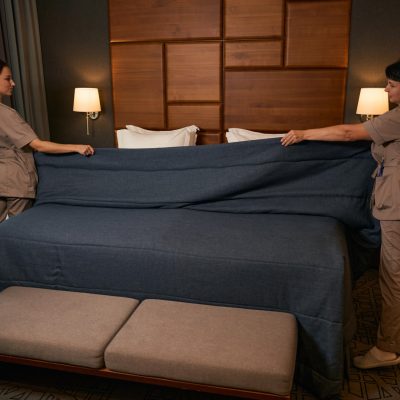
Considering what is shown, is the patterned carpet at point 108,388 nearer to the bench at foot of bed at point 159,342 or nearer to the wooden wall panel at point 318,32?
the bench at foot of bed at point 159,342

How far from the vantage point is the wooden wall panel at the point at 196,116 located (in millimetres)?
3781

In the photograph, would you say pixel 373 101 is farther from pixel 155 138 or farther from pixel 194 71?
pixel 155 138

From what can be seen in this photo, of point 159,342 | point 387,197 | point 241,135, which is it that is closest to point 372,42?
point 241,135

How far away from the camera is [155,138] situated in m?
3.40

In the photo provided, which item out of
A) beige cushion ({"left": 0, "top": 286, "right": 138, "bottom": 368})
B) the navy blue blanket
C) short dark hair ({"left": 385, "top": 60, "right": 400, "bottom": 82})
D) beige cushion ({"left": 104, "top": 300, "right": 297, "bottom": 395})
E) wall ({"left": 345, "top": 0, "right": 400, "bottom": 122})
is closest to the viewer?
beige cushion ({"left": 104, "top": 300, "right": 297, "bottom": 395})

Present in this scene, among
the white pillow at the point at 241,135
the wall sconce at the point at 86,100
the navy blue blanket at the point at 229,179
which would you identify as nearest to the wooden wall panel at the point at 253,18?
the white pillow at the point at 241,135

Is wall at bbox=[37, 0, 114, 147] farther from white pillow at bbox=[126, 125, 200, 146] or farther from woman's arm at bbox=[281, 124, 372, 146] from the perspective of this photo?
woman's arm at bbox=[281, 124, 372, 146]

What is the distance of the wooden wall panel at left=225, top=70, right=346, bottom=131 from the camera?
3.53 meters

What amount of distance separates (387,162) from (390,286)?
499mm

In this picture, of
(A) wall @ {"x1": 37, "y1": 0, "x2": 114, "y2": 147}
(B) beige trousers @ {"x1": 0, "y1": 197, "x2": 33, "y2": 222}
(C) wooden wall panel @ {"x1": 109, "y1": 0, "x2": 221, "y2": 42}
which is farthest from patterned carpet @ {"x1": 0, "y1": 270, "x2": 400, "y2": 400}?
(C) wooden wall panel @ {"x1": 109, "y1": 0, "x2": 221, "y2": 42}

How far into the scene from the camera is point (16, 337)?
148cm

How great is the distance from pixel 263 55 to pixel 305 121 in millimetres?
640

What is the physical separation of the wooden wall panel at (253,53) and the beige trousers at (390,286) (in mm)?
2190

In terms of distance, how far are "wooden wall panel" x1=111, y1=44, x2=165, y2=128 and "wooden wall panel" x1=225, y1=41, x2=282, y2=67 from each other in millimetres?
624
